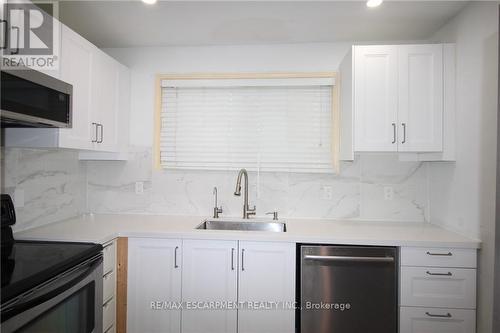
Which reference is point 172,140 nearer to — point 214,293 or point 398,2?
point 214,293

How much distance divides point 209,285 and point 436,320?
4.72 ft

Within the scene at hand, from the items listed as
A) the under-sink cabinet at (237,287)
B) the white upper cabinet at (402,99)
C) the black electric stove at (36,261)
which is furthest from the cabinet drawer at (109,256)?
the white upper cabinet at (402,99)

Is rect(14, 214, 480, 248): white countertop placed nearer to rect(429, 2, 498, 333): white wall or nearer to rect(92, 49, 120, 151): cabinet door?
rect(429, 2, 498, 333): white wall

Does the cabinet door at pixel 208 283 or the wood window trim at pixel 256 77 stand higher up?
the wood window trim at pixel 256 77

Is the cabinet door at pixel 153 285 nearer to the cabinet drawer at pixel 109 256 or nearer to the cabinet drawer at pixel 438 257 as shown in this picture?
the cabinet drawer at pixel 109 256

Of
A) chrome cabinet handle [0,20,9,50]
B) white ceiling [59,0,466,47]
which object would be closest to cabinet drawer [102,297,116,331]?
chrome cabinet handle [0,20,9,50]

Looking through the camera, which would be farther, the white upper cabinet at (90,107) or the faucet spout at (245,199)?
the faucet spout at (245,199)

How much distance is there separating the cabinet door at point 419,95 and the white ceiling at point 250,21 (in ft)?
0.83

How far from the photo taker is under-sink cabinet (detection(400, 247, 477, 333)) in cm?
173

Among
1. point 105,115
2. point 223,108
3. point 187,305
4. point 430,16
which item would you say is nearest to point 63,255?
point 187,305

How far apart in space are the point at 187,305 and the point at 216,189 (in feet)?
3.10

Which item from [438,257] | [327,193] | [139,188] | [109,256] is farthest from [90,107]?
[438,257]

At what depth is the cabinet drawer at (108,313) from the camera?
5.83 ft

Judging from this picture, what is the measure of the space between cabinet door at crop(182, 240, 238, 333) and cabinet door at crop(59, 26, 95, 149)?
0.99m
